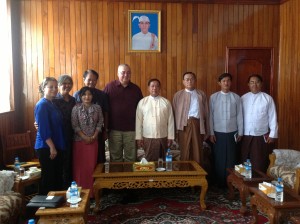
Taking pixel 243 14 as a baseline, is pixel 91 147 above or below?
below

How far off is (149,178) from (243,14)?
346cm

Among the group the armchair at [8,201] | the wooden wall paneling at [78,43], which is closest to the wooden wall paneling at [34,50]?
the wooden wall paneling at [78,43]

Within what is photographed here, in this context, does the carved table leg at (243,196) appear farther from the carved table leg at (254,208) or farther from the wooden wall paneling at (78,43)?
the wooden wall paneling at (78,43)

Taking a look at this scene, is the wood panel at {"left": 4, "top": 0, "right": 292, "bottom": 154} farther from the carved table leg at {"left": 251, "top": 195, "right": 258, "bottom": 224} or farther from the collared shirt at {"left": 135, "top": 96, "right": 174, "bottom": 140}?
the carved table leg at {"left": 251, "top": 195, "right": 258, "bottom": 224}

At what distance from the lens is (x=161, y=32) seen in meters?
5.00

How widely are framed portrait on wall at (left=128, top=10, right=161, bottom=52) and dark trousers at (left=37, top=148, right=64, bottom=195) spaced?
246 centimetres

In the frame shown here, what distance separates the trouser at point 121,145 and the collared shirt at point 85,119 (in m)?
0.35

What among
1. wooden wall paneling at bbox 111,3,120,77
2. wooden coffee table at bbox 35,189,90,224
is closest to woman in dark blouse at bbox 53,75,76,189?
wooden coffee table at bbox 35,189,90,224

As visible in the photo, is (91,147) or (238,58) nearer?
(91,147)

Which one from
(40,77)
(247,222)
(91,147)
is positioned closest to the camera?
(247,222)

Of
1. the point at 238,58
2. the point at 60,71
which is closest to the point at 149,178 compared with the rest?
the point at 60,71

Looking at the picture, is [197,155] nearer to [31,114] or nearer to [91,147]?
[91,147]

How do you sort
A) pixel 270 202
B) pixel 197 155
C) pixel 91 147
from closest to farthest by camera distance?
pixel 270 202 < pixel 91 147 < pixel 197 155

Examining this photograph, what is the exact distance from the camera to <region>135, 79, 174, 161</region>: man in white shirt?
364cm
